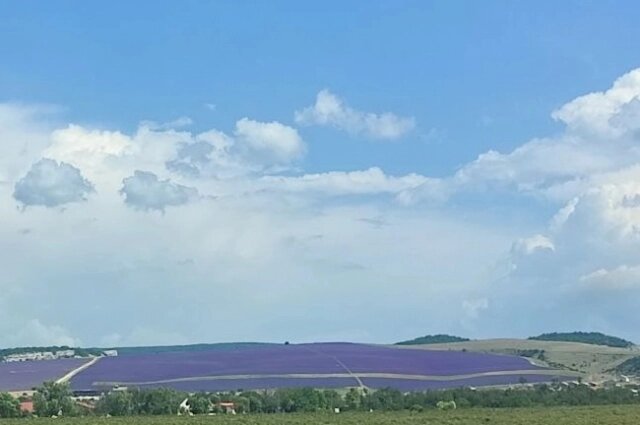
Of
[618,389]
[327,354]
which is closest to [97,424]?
[618,389]

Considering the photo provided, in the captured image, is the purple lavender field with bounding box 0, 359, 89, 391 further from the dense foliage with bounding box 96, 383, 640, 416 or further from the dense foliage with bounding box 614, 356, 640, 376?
the dense foliage with bounding box 614, 356, 640, 376

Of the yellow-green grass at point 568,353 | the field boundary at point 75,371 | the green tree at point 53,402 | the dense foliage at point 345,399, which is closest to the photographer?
the green tree at point 53,402

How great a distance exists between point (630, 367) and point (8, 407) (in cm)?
8651

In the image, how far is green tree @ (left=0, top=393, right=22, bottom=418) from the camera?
89438 mm

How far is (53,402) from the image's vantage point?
3684 inches

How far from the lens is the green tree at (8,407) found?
3521 inches

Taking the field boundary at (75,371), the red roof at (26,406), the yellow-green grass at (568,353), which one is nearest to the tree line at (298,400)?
the red roof at (26,406)

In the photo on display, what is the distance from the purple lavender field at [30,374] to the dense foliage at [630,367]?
69.9 metres

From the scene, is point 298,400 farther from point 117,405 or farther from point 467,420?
point 467,420

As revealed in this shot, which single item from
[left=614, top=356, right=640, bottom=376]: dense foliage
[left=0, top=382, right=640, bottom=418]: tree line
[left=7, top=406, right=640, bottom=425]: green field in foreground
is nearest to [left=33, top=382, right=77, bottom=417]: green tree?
[left=0, top=382, right=640, bottom=418]: tree line

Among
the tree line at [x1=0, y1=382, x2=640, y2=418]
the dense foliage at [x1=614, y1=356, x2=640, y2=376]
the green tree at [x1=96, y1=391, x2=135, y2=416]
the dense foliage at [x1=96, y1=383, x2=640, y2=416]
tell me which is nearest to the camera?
the green tree at [x1=96, y1=391, x2=135, y2=416]

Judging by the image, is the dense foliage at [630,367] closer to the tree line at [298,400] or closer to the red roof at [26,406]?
the tree line at [298,400]

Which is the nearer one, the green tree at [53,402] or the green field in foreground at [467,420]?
the green field in foreground at [467,420]

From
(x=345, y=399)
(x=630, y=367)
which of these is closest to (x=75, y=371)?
(x=345, y=399)
